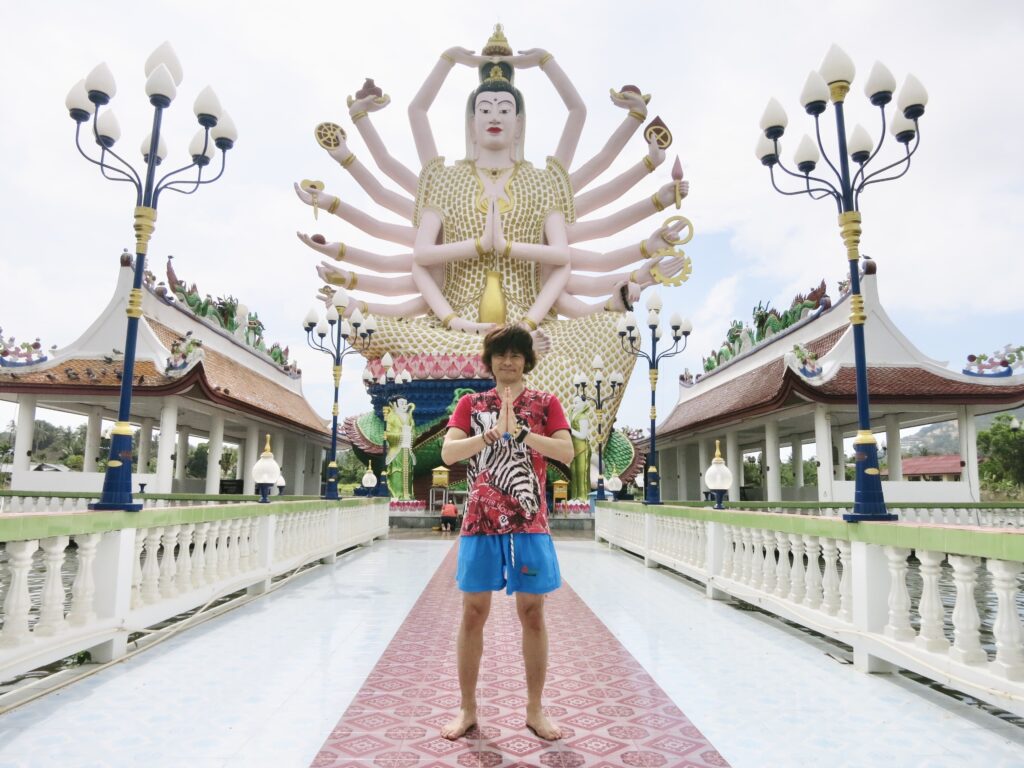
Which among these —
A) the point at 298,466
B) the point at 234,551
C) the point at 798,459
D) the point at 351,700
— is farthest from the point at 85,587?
the point at 798,459

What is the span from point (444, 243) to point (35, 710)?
21.5 meters

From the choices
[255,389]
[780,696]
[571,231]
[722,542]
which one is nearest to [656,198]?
[571,231]

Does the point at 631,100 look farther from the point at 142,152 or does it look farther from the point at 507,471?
the point at 507,471

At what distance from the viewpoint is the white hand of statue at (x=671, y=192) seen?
22875 mm

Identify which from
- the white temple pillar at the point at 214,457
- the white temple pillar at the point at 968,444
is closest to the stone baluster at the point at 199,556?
the white temple pillar at the point at 214,457

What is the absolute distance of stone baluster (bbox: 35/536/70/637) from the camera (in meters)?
3.93

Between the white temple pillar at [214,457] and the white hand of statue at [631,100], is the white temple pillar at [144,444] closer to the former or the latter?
the white temple pillar at [214,457]

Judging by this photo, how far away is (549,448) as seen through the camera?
118 inches

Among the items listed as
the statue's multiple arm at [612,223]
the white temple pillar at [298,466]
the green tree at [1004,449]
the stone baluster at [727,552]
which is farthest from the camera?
the green tree at [1004,449]

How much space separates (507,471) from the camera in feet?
10.1

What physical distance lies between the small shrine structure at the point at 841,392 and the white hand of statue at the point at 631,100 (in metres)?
7.85

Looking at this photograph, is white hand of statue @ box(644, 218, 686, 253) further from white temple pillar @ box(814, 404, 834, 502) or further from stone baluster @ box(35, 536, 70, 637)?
stone baluster @ box(35, 536, 70, 637)

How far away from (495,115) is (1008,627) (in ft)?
72.6

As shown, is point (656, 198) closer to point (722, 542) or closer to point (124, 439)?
point (722, 542)
